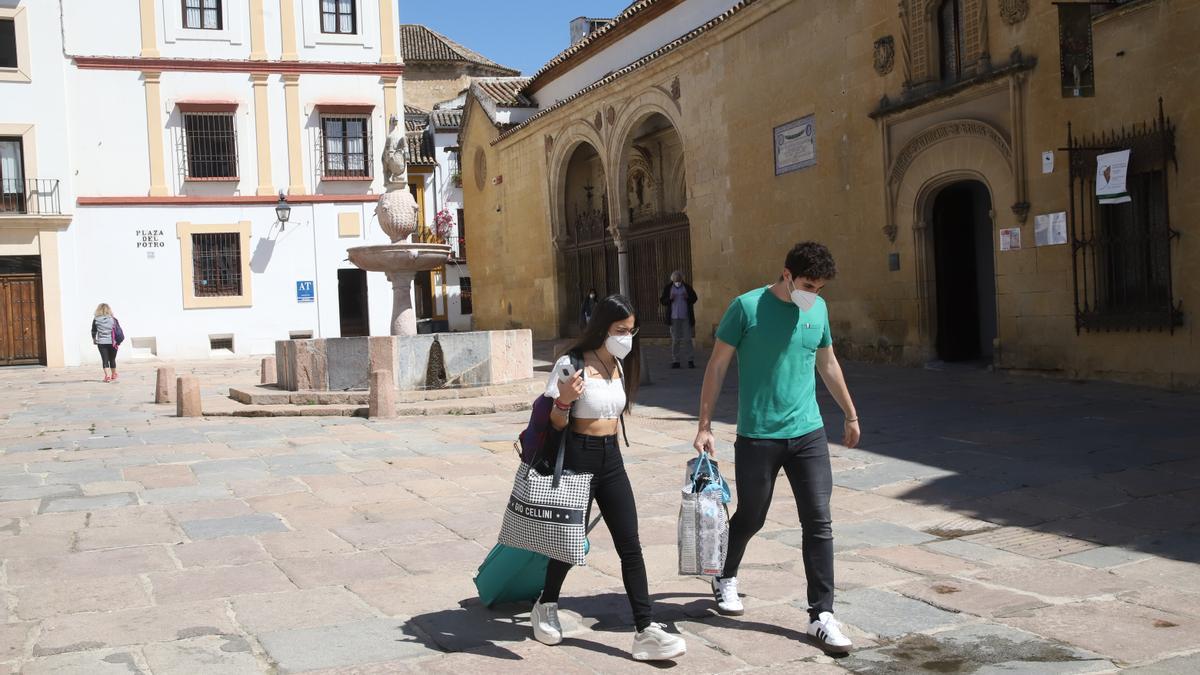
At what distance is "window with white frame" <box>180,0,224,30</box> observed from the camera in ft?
88.6

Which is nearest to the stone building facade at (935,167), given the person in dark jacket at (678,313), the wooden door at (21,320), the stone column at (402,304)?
the person in dark jacket at (678,313)

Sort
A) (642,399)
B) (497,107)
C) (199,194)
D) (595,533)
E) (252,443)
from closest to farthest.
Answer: (595,533) → (252,443) → (642,399) → (199,194) → (497,107)

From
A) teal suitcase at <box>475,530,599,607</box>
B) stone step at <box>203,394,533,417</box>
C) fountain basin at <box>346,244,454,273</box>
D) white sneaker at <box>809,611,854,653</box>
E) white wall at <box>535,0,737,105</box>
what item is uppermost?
white wall at <box>535,0,737,105</box>

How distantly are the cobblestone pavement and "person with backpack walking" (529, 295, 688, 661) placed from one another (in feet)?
0.57

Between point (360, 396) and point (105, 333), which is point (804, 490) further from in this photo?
point (105, 333)

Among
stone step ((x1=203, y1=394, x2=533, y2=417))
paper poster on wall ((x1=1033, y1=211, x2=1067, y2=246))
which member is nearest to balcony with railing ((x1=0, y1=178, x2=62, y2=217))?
stone step ((x1=203, y1=394, x2=533, y2=417))

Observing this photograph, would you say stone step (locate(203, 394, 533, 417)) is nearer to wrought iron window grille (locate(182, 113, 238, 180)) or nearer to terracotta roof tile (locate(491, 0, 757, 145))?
terracotta roof tile (locate(491, 0, 757, 145))

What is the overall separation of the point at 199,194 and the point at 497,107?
29.2ft

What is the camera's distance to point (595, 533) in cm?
679

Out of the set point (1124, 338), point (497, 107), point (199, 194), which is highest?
point (497, 107)

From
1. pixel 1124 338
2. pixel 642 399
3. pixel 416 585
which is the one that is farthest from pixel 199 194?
pixel 416 585

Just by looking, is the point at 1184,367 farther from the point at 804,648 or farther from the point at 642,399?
the point at 804,648

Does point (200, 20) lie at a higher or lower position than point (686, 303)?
higher

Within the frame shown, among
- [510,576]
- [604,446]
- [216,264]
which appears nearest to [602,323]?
[604,446]
